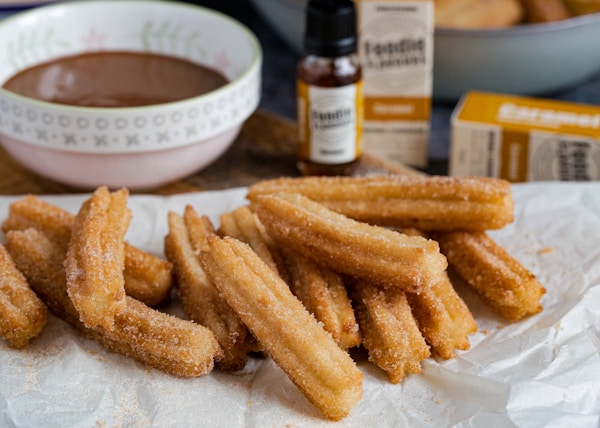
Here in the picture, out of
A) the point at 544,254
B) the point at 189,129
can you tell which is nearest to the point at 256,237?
the point at 189,129

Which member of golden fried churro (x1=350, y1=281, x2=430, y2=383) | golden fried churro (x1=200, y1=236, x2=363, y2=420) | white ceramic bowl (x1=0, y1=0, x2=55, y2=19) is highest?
white ceramic bowl (x1=0, y1=0, x2=55, y2=19)

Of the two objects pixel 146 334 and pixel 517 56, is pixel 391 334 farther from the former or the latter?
pixel 517 56

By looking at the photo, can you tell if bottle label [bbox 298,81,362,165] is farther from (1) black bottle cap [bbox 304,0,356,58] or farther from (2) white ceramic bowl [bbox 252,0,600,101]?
(2) white ceramic bowl [bbox 252,0,600,101]

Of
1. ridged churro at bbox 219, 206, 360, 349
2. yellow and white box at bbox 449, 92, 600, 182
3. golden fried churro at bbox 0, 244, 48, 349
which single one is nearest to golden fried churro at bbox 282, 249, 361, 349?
A: ridged churro at bbox 219, 206, 360, 349

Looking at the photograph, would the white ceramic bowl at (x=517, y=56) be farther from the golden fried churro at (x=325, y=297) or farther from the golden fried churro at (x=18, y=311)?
the golden fried churro at (x=18, y=311)

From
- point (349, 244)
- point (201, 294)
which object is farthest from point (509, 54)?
point (201, 294)

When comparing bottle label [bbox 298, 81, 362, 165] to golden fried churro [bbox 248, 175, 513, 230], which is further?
bottle label [bbox 298, 81, 362, 165]
